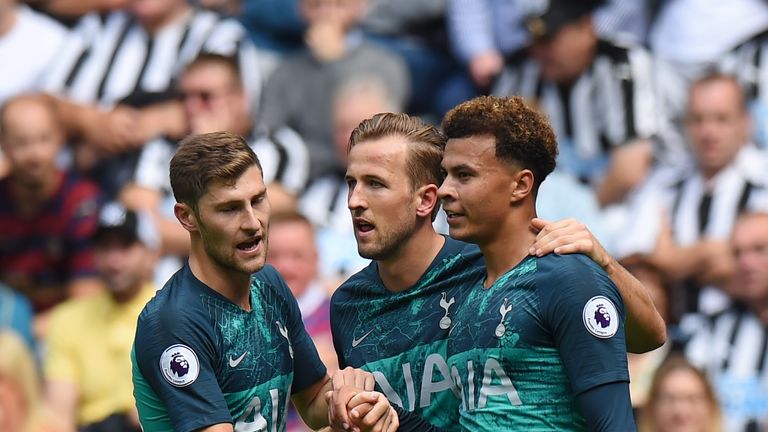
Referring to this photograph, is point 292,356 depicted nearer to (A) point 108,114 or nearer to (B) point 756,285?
(B) point 756,285

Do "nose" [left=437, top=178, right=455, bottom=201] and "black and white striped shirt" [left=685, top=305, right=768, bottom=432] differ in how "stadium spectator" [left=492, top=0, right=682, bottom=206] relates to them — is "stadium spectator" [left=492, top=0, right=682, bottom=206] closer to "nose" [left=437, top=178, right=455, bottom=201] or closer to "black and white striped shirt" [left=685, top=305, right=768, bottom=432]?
"black and white striped shirt" [left=685, top=305, right=768, bottom=432]

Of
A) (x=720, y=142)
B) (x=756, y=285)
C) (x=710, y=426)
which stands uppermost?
(x=720, y=142)

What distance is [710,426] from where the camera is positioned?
316 inches

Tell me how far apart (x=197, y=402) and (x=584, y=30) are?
202 inches

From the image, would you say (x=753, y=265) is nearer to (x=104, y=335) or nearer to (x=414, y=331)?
(x=104, y=335)

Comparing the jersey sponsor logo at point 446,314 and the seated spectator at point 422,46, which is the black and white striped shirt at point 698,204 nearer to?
the seated spectator at point 422,46

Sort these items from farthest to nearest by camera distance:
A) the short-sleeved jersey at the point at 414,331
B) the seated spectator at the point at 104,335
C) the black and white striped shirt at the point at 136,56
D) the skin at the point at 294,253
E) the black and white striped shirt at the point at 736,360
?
the black and white striped shirt at the point at 136,56
the skin at the point at 294,253
the seated spectator at the point at 104,335
the black and white striped shirt at the point at 736,360
the short-sleeved jersey at the point at 414,331

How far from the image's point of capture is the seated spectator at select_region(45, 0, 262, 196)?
9.44 meters

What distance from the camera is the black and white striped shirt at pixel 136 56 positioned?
9.55m

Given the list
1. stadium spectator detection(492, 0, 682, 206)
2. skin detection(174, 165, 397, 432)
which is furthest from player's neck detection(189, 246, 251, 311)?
stadium spectator detection(492, 0, 682, 206)

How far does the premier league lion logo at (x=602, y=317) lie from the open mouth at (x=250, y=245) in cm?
117

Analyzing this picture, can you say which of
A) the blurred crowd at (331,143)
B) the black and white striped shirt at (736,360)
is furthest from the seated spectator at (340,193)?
the black and white striped shirt at (736,360)

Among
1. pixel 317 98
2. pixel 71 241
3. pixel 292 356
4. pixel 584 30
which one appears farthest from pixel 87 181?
pixel 292 356

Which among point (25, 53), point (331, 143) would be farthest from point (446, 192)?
point (25, 53)
